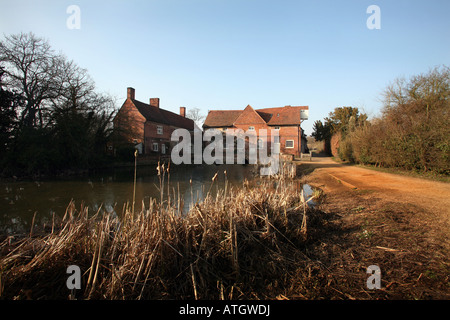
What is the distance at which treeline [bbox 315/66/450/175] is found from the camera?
33.8 feet

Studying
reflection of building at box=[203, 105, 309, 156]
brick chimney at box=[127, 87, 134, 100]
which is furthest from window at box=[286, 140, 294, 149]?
brick chimney at box=[127, 87, 134, 100]

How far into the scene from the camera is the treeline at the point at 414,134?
1031 centimetres

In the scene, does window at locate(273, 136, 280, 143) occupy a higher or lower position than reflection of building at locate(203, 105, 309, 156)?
lower

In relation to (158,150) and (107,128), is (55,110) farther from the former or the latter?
(158,150)

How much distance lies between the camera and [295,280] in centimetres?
259

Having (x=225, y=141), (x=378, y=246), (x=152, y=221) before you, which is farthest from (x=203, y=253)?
(x=225, y=141)

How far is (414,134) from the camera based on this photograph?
1157cm

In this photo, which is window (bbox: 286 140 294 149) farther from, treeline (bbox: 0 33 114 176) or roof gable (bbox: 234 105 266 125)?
treeline (bbox: 0 33 114 176)

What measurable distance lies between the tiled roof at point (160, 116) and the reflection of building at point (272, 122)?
4980 mm

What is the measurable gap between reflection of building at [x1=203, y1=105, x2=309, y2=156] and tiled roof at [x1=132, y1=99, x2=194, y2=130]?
4980 millimetres

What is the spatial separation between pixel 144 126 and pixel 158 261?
28.9 m

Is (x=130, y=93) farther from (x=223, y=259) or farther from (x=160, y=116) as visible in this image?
(x=223, y=259)

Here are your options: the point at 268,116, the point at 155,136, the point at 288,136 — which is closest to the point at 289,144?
the point at 288,136
